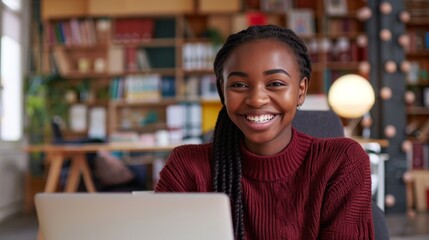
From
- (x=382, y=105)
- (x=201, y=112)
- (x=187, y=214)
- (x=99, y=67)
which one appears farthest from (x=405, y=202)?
(x=187, y=214)

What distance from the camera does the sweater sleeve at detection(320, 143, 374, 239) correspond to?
0.93 meters

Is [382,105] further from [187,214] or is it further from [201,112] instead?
[187,214]

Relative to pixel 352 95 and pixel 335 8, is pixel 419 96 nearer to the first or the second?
pixel 335 8

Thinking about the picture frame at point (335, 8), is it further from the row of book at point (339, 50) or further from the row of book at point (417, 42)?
the row of book at point (417, 42)

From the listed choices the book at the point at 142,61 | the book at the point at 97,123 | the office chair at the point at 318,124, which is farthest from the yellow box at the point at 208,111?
the office chair at the point at 318,124

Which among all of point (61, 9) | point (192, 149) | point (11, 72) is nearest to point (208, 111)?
point (61, 9)

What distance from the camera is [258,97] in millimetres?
917

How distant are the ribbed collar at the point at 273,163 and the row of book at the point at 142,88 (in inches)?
181

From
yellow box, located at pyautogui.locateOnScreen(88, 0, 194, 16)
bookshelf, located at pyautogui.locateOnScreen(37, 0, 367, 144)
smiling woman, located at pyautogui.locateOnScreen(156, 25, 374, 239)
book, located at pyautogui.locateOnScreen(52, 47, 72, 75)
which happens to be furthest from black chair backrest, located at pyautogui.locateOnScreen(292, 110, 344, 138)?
book, located at pyautogui.locateOnScreen(52, 47, 72, 75)

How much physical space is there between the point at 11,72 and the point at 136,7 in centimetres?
150

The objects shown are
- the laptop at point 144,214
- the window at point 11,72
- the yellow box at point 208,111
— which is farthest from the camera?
the yellow box at point 208,111

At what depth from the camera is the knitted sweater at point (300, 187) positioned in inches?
37.4

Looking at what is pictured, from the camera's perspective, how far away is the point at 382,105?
495 centimetres

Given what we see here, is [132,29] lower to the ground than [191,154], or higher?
higher
